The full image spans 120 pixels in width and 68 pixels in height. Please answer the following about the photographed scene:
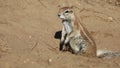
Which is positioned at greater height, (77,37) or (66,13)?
(66,13)

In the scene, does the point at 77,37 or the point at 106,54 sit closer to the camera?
the point at 106,54

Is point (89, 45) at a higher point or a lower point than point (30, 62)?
lower

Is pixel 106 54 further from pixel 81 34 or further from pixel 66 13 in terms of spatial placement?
pixel 66 13

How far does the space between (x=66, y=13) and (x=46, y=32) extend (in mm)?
1309

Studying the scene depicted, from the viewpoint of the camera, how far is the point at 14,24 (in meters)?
10.1

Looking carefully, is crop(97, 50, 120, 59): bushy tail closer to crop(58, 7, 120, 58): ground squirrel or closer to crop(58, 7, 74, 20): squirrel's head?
crop(58, 7, 120, 58): ground squirrel

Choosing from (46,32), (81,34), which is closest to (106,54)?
(81,34)

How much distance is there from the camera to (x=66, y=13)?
888 cm

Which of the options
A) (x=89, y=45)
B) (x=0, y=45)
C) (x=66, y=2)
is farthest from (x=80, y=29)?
(x=66, y=2)

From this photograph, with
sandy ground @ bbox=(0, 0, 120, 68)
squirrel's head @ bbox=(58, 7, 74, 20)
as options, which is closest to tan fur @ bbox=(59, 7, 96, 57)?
squirrel's head @ bbox=(58, 7, 74, 20)

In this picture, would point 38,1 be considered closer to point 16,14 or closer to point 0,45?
point 16,14

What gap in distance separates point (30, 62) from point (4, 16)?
3.40 meters

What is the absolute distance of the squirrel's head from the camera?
345 inches

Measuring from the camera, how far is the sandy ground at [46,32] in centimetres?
750
